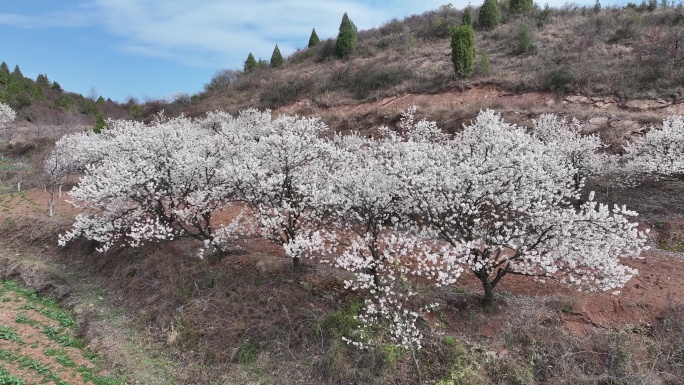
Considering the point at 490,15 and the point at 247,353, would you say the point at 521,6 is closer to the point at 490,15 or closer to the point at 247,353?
the point at 490,15

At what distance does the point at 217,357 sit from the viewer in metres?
11.9

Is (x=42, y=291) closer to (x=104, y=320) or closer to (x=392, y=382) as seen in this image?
(x=104, y=320)

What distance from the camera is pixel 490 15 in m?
43.8

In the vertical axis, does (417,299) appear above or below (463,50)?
below

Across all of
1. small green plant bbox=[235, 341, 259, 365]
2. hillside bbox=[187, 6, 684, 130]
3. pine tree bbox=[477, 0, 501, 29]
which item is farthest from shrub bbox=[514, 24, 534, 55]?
small green plant bbox=[235, 341, 259, 365]

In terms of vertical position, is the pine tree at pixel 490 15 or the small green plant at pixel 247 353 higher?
the pine tree at pixel 490 15

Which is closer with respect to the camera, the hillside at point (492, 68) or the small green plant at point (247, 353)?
the small green plant at point (247, 353)

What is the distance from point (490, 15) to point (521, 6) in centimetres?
522

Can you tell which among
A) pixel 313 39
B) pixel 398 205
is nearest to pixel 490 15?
pixel 313 39

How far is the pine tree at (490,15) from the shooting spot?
1715 inches

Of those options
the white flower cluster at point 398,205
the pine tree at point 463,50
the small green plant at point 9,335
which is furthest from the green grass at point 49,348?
the pine tree at point 463,50

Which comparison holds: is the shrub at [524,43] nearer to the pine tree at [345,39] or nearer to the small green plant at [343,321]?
the pine tree at [345,39]

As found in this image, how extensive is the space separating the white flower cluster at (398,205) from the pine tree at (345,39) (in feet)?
110

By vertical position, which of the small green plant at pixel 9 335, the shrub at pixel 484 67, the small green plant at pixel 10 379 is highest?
the shrub at pixel 484 67
